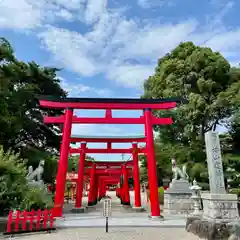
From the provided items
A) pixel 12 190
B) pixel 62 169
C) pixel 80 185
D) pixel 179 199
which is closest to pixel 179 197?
pixel 179 199

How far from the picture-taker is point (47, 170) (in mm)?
18672

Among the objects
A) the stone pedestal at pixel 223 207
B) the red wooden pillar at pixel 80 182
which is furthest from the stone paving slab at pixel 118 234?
the red wooden pillar at pixel 80 182

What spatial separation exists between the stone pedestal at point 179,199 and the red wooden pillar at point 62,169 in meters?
7.17

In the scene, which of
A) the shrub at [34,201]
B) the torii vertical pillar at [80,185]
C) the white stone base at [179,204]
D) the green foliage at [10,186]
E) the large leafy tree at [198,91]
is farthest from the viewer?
the large leafy tree at [198,91]

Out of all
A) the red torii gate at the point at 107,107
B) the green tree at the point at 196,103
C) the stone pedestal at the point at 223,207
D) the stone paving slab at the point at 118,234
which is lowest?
the stone paving slab at the point at 118,234

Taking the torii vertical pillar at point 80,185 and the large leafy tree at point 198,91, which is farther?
the large leafy tree at point 198,91

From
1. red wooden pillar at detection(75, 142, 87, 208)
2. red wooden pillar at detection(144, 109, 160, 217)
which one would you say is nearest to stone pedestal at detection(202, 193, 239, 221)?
red wooden pillar at detection(144, 109, 160, 217)

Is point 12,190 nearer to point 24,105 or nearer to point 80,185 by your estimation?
point 80,185

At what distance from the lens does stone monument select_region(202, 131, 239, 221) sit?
7.47 m

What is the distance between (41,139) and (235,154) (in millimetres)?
14524

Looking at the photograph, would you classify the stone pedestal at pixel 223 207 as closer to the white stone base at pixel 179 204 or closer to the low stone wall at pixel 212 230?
the low stone wall at pixel 212 230

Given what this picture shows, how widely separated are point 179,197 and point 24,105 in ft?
40.2

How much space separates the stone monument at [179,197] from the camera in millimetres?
15230

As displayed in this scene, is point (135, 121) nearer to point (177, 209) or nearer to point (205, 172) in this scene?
point (177, 209)
